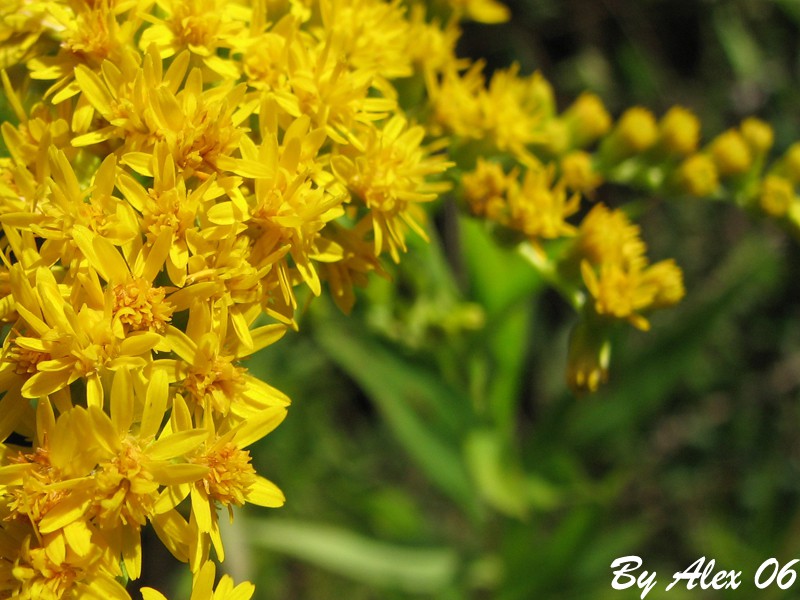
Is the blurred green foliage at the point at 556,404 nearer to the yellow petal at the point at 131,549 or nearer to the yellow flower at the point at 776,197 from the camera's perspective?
the yellow flower at the point at 776,197

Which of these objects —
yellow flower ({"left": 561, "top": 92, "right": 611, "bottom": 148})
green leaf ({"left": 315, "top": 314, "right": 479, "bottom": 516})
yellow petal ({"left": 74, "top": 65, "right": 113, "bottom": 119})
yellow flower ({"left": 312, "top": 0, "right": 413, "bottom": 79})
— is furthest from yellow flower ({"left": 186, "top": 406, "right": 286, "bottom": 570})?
yellow flower ({"left": 561, "top": 92, "right": 611, "bottom": 148})

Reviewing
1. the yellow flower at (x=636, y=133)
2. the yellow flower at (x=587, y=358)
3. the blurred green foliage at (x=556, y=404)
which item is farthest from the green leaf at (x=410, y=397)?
the yellow flower at (x=636, y=133)

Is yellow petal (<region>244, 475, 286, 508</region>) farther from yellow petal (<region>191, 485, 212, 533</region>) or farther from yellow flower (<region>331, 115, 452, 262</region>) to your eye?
yellow flower (<region>331, 115, 452, 262</region>)

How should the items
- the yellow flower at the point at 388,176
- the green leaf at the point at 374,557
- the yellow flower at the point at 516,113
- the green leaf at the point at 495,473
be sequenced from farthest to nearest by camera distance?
the green leaf at the point at 374,557 → the green leaf at the point at 495,473 → the yellow flower at the point at 516,113 → the yellow flower at the point at 388,176

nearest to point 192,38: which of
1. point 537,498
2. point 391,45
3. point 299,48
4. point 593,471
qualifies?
point 299,48

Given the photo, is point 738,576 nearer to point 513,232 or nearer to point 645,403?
point 645,403

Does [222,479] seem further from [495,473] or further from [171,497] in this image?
[495,473]

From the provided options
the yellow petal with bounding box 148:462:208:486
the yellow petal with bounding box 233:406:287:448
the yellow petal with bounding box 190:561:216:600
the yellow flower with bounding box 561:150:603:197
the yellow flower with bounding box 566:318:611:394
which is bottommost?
the yellow petal with bounding box 190:561:216:600
